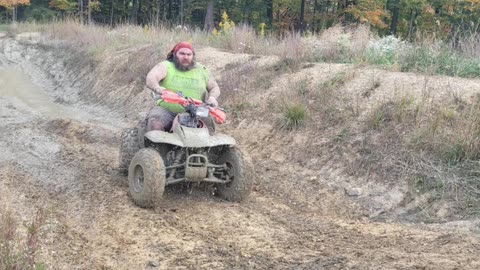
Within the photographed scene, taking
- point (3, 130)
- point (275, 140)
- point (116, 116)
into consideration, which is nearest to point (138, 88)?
point (116, 116)

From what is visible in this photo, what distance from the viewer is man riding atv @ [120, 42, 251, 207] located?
17.9ft

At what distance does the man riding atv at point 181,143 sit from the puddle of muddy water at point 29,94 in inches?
224

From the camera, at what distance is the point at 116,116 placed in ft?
37.1

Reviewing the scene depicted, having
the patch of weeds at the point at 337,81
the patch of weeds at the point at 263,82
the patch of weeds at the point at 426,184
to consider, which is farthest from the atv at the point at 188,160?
the patch of weeds at the point at 263,82

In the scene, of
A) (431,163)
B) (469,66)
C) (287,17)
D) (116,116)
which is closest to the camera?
(431,163)

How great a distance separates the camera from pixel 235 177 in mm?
5816

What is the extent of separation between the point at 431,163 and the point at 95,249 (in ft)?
12.6

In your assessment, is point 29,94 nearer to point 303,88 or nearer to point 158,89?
point 303,88

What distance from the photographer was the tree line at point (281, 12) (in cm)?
2889

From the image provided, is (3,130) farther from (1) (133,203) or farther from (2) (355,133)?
(2) (355,133)

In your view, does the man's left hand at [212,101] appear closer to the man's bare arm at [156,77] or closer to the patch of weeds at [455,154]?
the man's bare arm at [156,77]

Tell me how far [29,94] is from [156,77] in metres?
8.93

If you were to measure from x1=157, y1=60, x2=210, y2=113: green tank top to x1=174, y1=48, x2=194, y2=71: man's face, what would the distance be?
0.19 feet

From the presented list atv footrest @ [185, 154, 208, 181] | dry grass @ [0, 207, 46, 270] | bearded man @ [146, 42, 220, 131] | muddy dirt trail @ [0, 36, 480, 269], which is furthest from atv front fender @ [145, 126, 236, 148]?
dry grass @ [0, 207, 46, 270]
